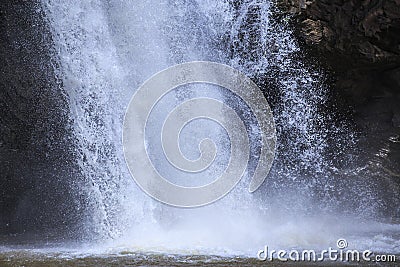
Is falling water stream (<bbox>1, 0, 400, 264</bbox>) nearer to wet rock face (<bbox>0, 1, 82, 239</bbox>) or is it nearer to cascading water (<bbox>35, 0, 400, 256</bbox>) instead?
cascading water (<bbox>35, 0, 400, 256</bbox>)

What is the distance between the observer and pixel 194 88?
5.79 meters

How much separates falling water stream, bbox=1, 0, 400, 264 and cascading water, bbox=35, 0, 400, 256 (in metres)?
0.01

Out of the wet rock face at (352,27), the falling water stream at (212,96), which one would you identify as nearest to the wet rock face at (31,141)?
the falling water stream at (212,96)

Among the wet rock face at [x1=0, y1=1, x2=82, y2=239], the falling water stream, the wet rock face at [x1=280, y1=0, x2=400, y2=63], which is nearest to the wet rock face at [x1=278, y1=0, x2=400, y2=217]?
the wet rock face at [x1=280, y1=0, x2=400, y2=63]

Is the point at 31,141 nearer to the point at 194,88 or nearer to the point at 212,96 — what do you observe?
the point at 194,88

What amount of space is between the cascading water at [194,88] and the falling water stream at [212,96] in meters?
0.01

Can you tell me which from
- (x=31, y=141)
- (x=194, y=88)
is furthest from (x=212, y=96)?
(x=31, y=141)

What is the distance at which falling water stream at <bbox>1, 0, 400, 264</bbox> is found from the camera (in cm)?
564

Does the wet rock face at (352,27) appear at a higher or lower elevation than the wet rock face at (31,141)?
higher

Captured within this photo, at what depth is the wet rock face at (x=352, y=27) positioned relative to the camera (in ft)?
15.5

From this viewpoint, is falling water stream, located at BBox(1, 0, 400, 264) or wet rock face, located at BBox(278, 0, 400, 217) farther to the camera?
falling water stream, located at BBox(1, 0, 400, 264)

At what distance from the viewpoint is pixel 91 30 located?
575 centimetres

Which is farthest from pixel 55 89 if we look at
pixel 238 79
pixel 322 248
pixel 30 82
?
pixel 322 248

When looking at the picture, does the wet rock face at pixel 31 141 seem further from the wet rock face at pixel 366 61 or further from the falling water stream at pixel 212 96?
the wet rock face at pixel 366 61
